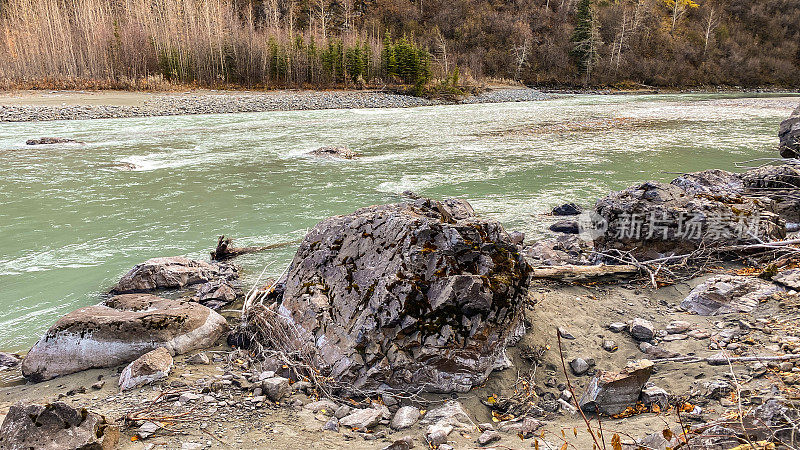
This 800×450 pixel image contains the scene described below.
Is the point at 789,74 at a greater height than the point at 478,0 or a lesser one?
lesser

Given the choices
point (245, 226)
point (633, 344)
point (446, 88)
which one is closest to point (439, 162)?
point (245, 226)

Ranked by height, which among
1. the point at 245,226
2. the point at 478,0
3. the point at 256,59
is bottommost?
the point at 245,226

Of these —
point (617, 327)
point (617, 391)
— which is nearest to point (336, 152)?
point (617, 327)

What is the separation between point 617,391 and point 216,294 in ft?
14.2

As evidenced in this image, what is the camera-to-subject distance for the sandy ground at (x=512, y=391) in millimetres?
2748

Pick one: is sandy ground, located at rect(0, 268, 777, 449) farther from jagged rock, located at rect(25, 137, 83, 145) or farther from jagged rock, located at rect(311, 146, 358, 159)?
jagged rock, located at rect(25, 137, 83, 145)

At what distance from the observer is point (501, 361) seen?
3.54 meters

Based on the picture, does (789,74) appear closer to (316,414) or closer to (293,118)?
(293,118)

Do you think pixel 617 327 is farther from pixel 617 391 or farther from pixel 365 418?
pixel 365 418

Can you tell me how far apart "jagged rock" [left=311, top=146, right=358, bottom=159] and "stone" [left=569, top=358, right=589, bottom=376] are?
12552 millimetres

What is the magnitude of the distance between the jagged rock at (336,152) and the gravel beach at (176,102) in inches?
657

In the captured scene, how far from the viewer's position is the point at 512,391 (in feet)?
10.9

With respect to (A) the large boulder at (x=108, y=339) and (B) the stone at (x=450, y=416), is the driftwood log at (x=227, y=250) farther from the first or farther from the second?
(B) the stone at (x=450, y=416)

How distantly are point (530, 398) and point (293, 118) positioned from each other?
2593cm
